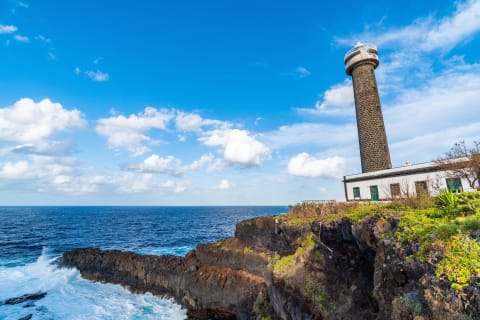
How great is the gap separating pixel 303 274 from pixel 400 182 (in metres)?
18.6

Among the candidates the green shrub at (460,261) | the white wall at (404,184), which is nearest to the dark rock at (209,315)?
the green shrub at (460,261)

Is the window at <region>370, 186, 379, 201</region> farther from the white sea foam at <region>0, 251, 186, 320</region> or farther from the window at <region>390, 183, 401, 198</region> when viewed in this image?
the white sea foam at <region>0, 251, 186, 320</region>

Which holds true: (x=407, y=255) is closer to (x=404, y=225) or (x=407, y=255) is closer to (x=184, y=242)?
(x=404, y=225)

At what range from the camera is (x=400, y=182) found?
78.6 feet

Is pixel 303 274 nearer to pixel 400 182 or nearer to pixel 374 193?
pixel 400 182

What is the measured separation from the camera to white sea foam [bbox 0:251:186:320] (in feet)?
55.0

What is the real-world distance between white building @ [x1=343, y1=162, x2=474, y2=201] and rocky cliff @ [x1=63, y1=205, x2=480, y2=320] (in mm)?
10209

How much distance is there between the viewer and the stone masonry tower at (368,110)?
94.4ft

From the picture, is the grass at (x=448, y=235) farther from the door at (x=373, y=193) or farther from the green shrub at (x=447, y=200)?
the door at (x=373, y=193)

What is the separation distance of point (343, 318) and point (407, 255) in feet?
13.8

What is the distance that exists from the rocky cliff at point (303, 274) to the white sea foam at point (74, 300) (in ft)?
3.35

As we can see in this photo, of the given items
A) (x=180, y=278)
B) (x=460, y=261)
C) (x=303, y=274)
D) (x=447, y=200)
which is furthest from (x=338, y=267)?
(x=180, y=278)

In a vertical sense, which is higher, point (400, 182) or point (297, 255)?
point (400, 182)

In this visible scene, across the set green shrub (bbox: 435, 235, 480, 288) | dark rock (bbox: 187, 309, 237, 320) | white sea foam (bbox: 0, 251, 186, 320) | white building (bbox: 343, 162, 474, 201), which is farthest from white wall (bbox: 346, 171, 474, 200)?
white sea foam (bbox: 0, 251, 186, 320)
